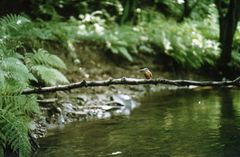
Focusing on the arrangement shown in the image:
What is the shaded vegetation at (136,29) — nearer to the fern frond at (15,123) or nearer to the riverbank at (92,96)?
the riverbank at (92,96)

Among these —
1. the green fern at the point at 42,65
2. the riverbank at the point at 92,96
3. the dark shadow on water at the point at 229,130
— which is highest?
the green fern at the point at 42,65

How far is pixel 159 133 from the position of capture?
7.38m

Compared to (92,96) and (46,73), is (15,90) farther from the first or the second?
(92,96)

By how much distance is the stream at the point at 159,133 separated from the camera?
639cm

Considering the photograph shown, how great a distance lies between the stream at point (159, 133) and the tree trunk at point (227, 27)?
4.36 meters

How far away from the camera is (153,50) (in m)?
14.1

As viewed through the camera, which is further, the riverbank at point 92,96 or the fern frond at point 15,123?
the riverbank at point 92,96

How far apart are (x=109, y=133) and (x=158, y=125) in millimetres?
774

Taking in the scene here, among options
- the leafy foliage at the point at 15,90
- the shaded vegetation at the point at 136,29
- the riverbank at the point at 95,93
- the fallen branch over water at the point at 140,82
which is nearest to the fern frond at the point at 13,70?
the leafy foliage at the point at 15,90

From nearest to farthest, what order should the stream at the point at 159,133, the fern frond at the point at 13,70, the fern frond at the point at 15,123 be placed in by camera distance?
the fern frond at the point at 15,123, the stream at the point at 159,133, the fern frond at the point at 13,70

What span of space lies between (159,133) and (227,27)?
793cm

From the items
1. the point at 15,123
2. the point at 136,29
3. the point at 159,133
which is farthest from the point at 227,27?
the point at 15,123

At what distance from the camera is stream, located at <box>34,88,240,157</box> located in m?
6.39

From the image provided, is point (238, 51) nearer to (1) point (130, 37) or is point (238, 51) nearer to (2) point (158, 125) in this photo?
(1) point (130, 37)
